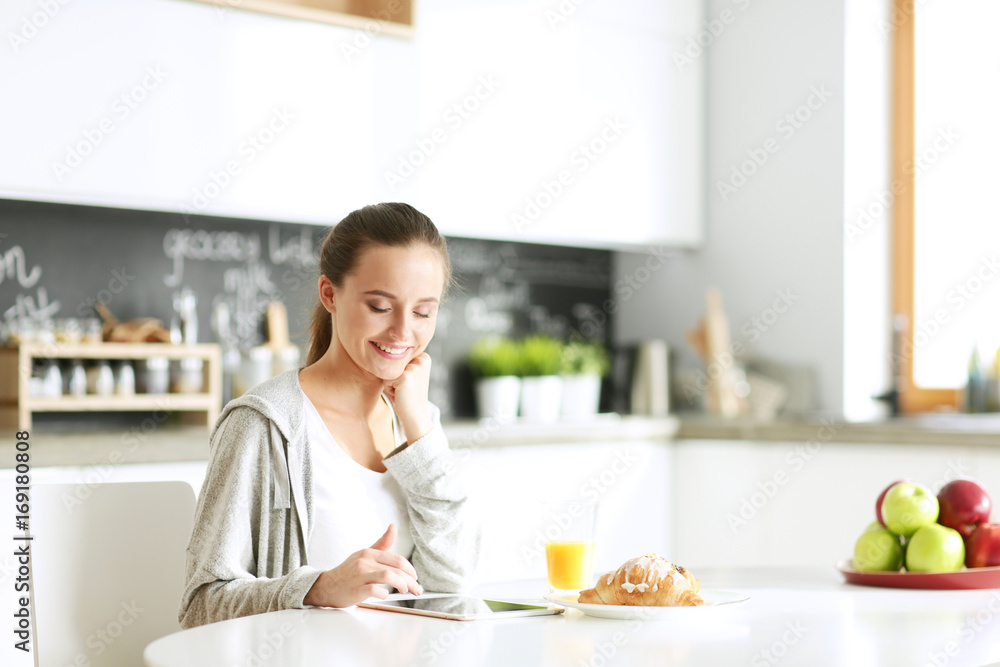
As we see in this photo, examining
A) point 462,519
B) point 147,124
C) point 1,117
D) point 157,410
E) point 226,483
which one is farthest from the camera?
point 157,410

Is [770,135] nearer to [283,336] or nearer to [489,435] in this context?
[489,435]

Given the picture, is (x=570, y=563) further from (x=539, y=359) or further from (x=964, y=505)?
(x=539, y=359)

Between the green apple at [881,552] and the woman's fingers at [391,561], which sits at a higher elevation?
the woman's fingers at [391,561]

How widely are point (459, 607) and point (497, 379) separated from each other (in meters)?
2.15

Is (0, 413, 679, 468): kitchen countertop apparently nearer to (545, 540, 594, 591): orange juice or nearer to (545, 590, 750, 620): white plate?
(545, 540, 594, 591): orange juice

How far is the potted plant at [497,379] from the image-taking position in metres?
3.46

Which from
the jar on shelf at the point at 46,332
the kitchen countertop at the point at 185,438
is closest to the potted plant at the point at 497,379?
the kitchen countertop at the point at 185,438

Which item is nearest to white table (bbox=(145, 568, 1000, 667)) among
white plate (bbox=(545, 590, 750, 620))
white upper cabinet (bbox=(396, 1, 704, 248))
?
white plate (bbox=(545, 590, 750, 620))

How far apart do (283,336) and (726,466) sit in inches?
51.9

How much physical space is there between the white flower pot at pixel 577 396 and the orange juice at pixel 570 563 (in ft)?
7.07

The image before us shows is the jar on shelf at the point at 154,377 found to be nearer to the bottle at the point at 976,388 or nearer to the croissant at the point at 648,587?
the croissant at the point at 648,587

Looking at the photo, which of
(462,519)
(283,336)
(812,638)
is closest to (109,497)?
(462,519)

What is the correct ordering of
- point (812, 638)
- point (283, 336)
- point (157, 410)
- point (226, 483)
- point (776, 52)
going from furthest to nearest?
point (776, 52)
point (283, 336)
point (157, 410)
point (226, 483)
point (812, 638)

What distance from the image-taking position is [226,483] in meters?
1.45
